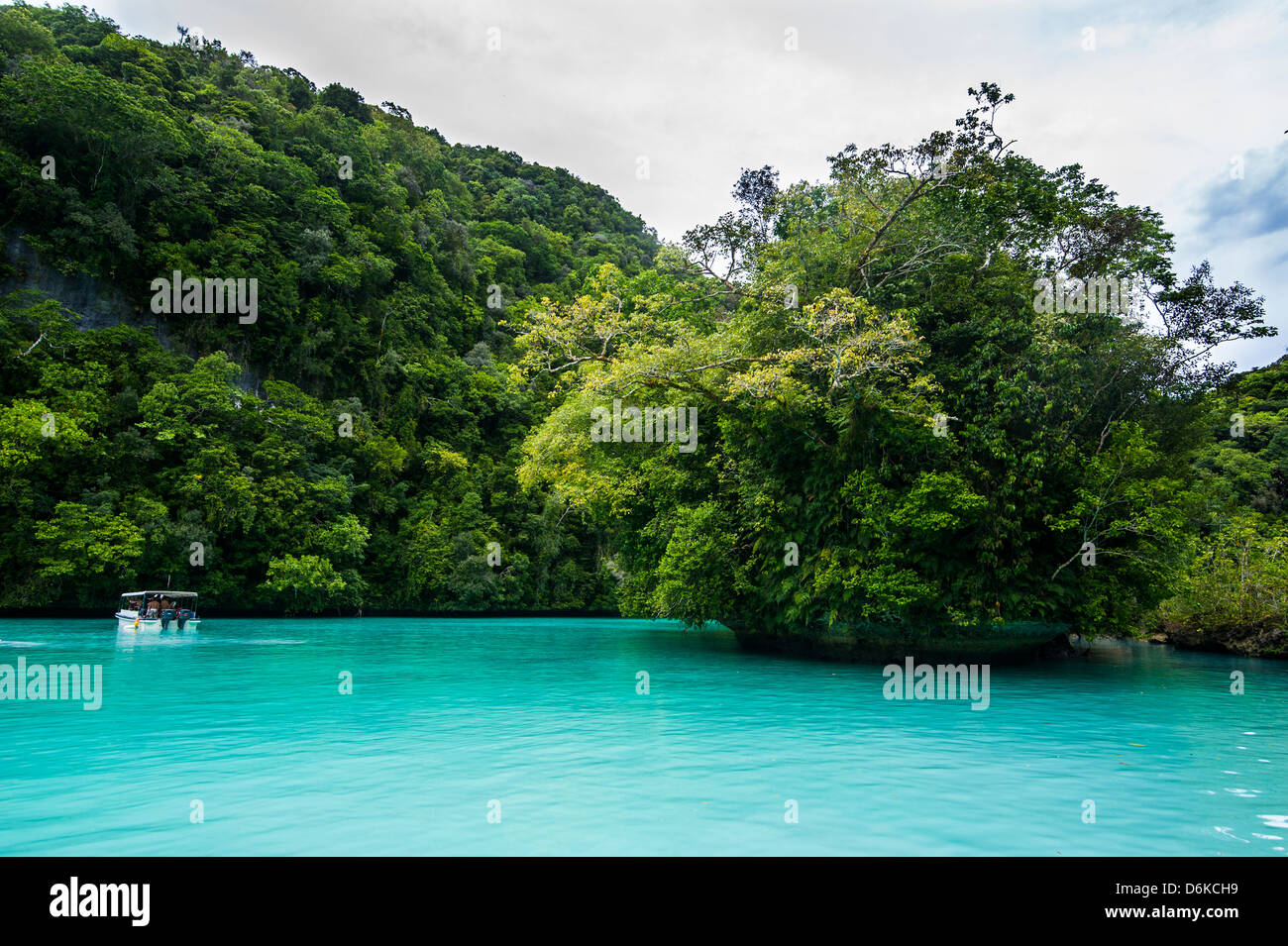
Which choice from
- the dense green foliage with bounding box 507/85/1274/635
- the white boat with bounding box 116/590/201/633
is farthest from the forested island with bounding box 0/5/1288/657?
the white boat with bounding box 116/590/201/633

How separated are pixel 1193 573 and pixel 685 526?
51.9ft

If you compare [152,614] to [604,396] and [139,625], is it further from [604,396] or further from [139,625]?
[604,396]

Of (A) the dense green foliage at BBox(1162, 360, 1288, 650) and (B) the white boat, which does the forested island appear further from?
(B) the white boat

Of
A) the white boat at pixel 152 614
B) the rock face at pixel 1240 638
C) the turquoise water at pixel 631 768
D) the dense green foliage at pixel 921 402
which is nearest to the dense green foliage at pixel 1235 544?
the rock face at pixel 1240 638

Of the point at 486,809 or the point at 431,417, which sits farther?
the point at 431,417

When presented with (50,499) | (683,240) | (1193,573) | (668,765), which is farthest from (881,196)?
(50,499)

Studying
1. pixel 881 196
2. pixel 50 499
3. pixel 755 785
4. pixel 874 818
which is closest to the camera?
pixel 874 818

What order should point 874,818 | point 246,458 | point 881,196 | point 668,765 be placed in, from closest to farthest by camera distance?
point 874,818 → point 668,765 → point 881,196 → point 246,458

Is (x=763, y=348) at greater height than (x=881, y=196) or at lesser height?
lesser

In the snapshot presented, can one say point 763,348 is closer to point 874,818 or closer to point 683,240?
point 683,240

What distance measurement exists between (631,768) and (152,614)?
2481 cm

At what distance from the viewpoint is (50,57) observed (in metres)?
37.4

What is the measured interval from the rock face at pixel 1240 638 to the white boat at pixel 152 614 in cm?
3482

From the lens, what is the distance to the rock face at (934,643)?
17562mm
